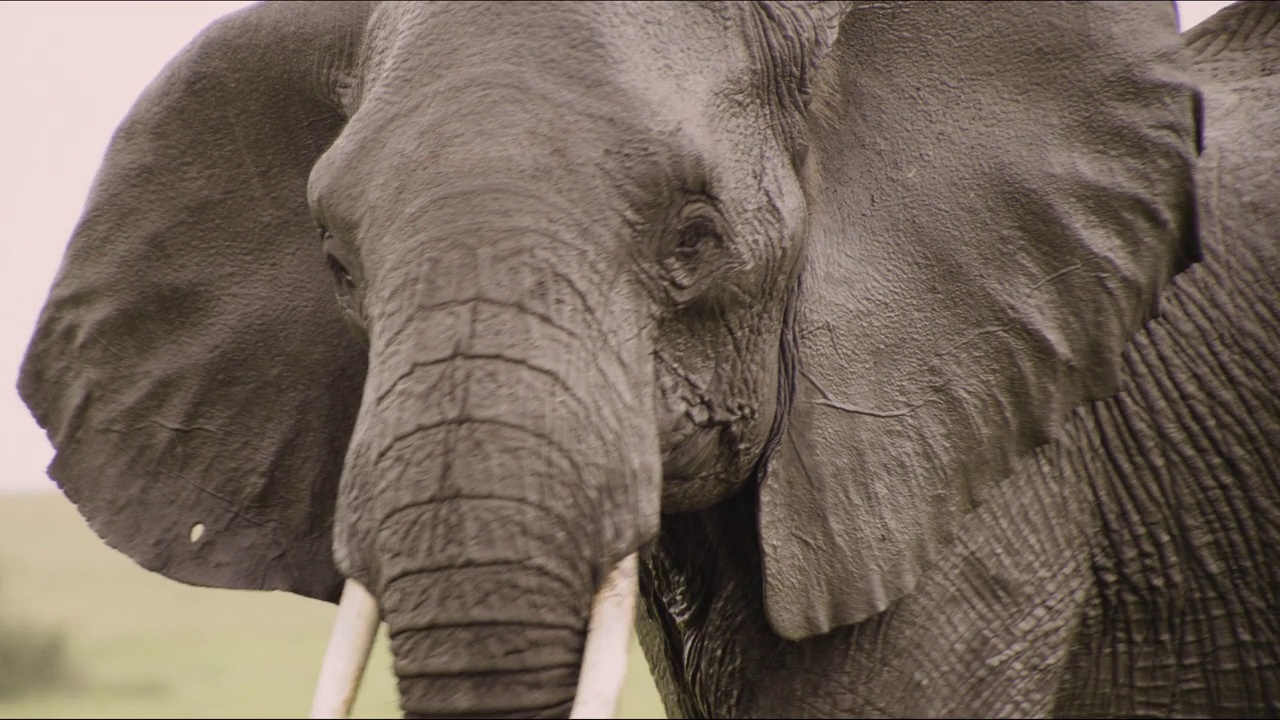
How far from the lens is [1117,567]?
234cm

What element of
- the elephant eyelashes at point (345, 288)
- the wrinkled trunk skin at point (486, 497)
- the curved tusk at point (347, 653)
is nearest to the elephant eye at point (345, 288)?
the elephant eyelashes at point (345, 288)

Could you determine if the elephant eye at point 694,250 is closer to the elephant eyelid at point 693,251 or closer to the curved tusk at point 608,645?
the elephant eyelid at point 693,251

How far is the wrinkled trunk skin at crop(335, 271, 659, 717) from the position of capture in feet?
5.39

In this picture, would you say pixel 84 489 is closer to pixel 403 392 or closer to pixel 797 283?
pixel 403 392

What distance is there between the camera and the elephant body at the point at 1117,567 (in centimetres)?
211

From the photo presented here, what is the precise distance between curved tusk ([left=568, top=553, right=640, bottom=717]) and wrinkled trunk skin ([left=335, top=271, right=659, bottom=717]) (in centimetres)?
2

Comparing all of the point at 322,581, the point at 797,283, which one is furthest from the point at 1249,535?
the point at 322,581

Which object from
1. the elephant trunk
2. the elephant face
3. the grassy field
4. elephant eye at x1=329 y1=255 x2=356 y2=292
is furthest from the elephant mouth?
the grassy field

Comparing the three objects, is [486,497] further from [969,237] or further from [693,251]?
[969,237]

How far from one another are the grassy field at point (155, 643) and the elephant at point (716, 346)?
111 inches

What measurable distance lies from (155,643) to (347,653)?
25.9 ft

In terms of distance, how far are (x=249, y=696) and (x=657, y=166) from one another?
19.3 ft

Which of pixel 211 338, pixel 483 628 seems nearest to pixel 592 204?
pixel 483 628

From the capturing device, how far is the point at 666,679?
111 inches
